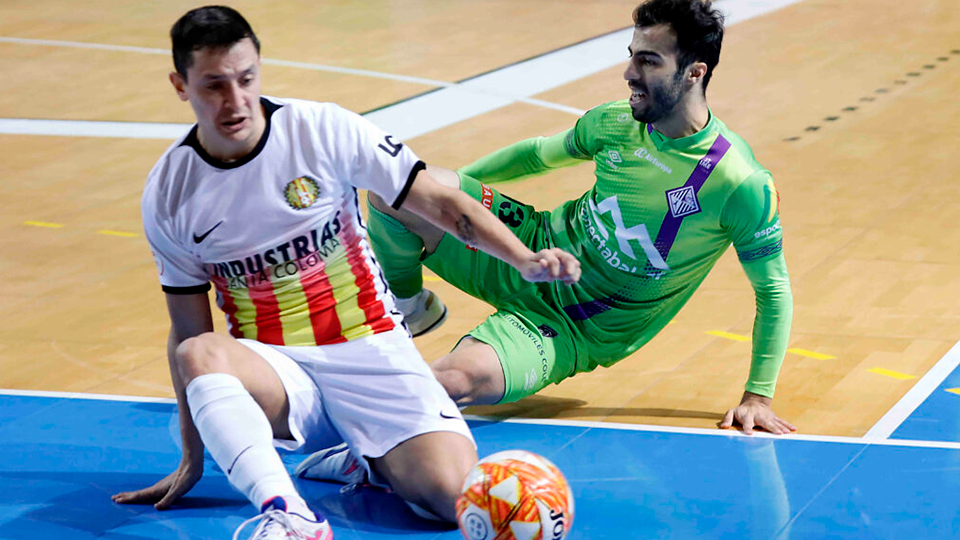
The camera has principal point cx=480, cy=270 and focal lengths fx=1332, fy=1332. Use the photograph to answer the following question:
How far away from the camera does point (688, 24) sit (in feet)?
15.9

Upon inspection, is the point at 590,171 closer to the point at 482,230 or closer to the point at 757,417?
the point at 757,417

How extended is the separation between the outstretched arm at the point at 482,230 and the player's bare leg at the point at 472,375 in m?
0.83

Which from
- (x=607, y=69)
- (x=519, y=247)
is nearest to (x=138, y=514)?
(x=519, y=247)

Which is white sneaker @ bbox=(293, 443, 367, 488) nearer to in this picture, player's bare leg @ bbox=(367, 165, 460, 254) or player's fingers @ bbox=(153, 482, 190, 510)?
player's fingers @ bbox=(153, 482, 190, 510)

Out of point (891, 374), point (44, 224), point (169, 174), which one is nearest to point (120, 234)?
point (44, 224)

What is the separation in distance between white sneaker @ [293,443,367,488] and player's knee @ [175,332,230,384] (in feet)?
2.44

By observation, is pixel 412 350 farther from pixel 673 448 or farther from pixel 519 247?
pixel 673 448

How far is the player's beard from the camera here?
15.9 feet

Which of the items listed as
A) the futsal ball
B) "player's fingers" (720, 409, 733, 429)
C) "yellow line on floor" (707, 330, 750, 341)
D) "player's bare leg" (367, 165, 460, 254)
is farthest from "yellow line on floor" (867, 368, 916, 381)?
the futsal ball

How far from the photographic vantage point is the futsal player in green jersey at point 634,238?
189 inches

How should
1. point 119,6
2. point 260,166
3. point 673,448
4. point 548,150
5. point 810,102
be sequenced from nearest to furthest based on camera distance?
point 260,166 → point 673,448 → point 548,150 → point 810,102 → point 119,6

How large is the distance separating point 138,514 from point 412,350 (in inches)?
40.7

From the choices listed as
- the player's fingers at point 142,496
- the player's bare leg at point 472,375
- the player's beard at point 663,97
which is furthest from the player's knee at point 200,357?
the player's beard at point 663,97

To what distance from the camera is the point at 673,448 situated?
15.8ft
